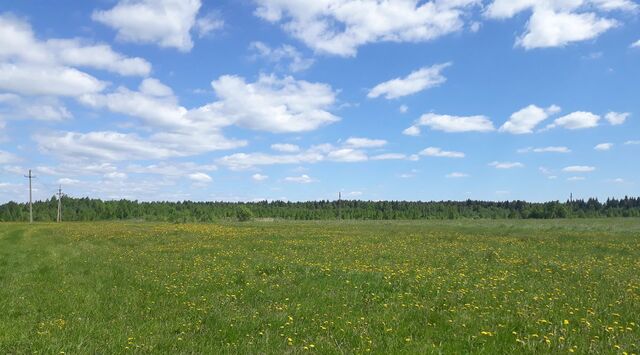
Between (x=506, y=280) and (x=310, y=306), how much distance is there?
6.61m

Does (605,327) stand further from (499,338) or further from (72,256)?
(72,256)

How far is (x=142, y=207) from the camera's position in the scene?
19638cm

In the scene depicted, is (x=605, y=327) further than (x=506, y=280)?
No

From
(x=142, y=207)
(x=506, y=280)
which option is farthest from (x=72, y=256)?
(x=142, y=207)

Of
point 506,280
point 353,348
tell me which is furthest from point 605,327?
point 506,280

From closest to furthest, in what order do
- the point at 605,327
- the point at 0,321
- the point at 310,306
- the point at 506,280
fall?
the point at 605,327
the point at 0,321
the point at 310,306
the point at 506,280

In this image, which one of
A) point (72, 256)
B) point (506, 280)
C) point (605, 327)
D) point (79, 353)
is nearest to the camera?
point (79, 353)

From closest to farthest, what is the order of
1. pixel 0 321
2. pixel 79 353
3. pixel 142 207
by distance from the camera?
pixel 79 353 < pixel 0 321 < pixel 142 207

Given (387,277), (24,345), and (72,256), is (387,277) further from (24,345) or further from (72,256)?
(72,256)

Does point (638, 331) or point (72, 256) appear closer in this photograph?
point (638, 331)

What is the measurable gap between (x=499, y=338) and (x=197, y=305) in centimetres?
666

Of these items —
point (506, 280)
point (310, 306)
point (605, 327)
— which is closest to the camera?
point (605, 327)

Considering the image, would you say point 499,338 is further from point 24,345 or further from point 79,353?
point 24,345

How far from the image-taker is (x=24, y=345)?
26.4 ft
